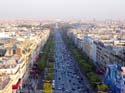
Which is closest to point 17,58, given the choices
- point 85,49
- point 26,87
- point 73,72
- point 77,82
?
point 26,87

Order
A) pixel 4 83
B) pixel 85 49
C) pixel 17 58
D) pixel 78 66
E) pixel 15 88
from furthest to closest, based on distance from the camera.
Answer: pixel 85 49, pixel 78 66, pixel 17 58, pixel 15 88, pixel 4 83

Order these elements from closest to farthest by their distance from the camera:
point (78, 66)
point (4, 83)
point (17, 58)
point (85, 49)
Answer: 1. point (4, 83)
2. point (17, 58)
3. point (78, 66)
4. point (85, 49)

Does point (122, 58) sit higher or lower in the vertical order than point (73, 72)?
higher

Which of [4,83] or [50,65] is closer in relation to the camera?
[4,83]

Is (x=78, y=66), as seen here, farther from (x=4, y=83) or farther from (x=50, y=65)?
(x=4, y=83)

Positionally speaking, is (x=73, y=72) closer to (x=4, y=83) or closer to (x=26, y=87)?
(x=26, y=87)

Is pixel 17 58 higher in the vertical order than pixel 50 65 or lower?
higher

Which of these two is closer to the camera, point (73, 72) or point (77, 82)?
point (77, 82)

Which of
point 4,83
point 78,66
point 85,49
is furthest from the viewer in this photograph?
point 85,49

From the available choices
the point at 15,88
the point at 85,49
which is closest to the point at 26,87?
the point at 15,88
